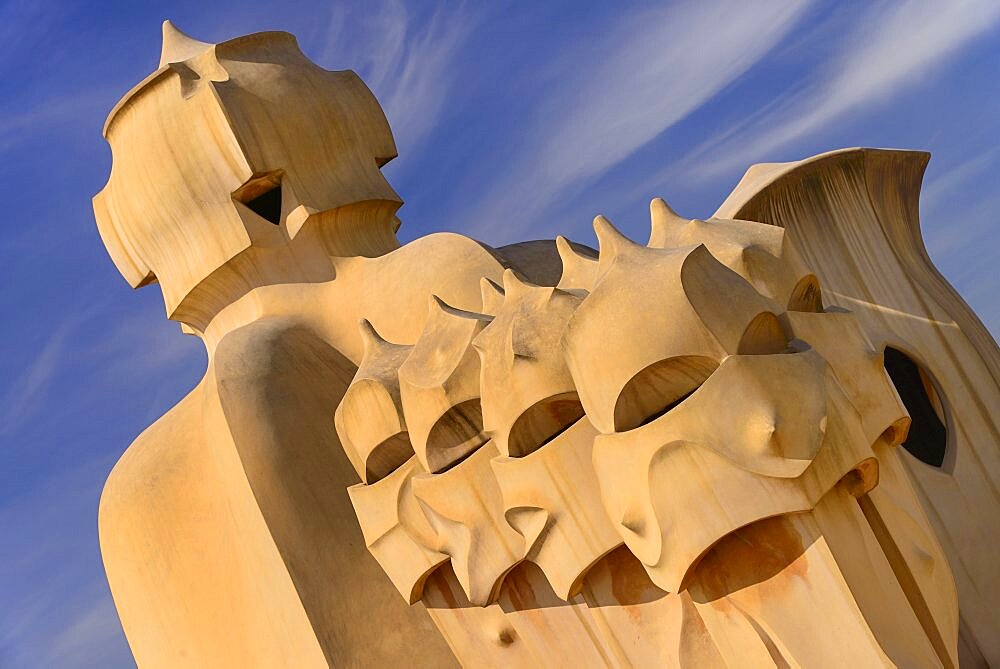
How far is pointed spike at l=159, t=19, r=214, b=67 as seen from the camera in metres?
7.17

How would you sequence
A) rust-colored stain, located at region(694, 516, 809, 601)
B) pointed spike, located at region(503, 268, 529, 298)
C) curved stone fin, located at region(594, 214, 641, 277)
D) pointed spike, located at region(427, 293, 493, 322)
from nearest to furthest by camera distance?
1. rust-colored stain, located at region(694, 516, 809, 601)
2. curved stone fin, located at region(594, 214, 641, 277)
3. pointed spike, located at region(503, 268, 529, 298)
4. pointed spike, located at region(427, 293, 493, 322)

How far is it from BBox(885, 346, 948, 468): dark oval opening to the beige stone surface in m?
0.02

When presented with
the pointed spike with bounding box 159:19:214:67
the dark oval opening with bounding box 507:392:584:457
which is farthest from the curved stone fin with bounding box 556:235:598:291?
the pointed spike with bounding box 159:19:214:67

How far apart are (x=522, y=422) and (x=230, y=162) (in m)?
3.02

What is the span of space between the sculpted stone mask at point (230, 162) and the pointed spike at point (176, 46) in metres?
0.03

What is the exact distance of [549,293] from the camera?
14.2ft

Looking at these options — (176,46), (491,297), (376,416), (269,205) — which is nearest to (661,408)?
(491,297)

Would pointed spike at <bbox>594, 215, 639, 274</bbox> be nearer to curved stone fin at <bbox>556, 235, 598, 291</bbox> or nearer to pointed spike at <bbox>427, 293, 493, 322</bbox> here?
curved stone fin at <bbox>556, 235, 598, 291</bbox>

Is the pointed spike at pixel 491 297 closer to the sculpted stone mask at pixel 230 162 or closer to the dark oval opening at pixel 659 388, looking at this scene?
the dark oval opening at pixel 659 388

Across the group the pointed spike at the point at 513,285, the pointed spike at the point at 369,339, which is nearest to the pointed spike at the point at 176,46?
the pointed spike at the point at 369,339

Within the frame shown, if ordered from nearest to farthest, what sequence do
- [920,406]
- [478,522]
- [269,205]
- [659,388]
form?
1. [659,388]
2. [478,522]
3. [920,406]
4. [269,205]

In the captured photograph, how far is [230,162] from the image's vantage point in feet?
21.6

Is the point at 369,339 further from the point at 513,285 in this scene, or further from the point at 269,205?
the point at 269,205

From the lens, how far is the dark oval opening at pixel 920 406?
5590 mm
